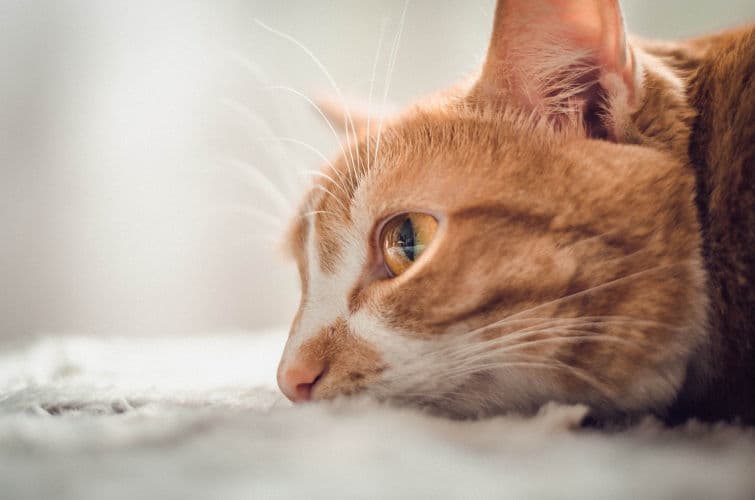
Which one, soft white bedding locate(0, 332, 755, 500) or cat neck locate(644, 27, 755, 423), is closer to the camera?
soft white bedding locate(0, 332, 755, 500)

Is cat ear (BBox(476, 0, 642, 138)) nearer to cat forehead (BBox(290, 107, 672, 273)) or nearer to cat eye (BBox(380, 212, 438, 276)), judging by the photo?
cat forehead (BBox(290, 107, 672, 273))

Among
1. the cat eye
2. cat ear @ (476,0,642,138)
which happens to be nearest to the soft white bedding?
the cat eye

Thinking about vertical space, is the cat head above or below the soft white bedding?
above

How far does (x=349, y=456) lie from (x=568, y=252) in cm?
33

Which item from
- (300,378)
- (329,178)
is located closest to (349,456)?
(300,378)

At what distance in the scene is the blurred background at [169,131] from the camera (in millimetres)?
1600

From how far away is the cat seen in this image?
665mm

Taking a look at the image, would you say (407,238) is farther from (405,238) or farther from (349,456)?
(349,456)

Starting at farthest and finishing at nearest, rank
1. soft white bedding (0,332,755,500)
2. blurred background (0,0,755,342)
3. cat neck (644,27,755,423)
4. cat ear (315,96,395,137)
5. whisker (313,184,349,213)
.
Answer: blurred background (0,0,755,342) → cat ear (315,96,395,137) → whisker (313,184,349,213) → cat neck (644,27,755,423) → soft white bedding (0,332,755,500)

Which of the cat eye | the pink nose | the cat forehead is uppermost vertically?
the cat forehead

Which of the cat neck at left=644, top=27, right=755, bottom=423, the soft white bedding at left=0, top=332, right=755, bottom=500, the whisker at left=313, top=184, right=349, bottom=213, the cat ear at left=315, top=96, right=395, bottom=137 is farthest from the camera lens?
the cat ear at left=315, top=96, right=395, bottom=137

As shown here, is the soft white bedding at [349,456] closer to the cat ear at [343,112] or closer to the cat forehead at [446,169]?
the cat forehead at [446,169]

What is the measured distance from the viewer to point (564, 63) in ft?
2.38

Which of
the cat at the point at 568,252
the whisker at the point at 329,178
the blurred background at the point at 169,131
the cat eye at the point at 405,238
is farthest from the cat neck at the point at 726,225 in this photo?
the blurred background at the point at 169,131
